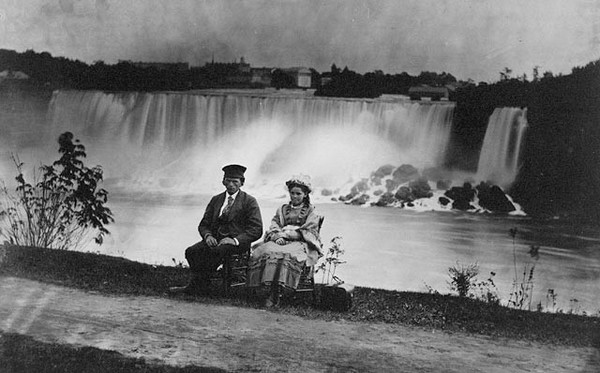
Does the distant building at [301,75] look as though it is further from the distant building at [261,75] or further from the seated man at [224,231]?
the seated man at [224,231]

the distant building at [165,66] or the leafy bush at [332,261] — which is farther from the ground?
the distant building at [165,66]

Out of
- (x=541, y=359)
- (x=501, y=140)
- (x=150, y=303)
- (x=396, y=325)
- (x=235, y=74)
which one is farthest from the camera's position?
(x=235, y=74)

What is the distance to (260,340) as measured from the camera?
5105 millimetres

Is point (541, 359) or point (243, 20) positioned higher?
point (243, 20)

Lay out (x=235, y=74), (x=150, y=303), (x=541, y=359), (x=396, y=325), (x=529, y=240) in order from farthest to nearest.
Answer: (x=235, y=74)
(x=529, y=240)
(x=150, y=303)
(x=396, y=325)
(x=541, y=359)

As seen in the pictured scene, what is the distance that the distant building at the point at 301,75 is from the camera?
343 inches

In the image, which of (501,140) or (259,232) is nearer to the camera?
(259,232)

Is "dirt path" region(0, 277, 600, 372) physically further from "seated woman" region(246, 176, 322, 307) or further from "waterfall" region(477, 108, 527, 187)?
"waterfall" region(477, 108, 527, 187)

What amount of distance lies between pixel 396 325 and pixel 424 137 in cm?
336

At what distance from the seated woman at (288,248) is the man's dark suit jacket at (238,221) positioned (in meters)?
0.16

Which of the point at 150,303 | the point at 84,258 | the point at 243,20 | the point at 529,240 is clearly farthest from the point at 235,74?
the point at 529,240

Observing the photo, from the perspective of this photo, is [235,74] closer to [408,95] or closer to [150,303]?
[408,95]

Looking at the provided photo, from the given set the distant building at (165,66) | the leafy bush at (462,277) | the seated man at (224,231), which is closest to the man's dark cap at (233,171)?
the seated man at (224,231)

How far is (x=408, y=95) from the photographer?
27.7ft
